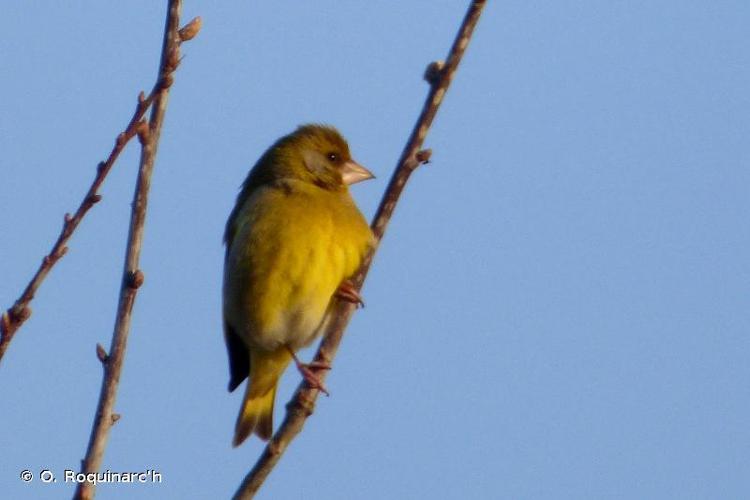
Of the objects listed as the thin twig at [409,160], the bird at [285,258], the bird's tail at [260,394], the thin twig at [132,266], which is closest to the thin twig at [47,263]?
the thin twig at [132,266]

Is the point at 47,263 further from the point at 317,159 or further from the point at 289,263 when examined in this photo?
the point at 317,159

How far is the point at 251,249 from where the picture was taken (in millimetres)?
5434

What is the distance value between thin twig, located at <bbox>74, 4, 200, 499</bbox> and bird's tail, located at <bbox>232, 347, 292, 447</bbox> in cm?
260

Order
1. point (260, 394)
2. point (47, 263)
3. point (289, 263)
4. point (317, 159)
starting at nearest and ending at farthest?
1. point (47, 263)
2. point (289, 263)
3. point (260, 394)
4. point (317, 159)

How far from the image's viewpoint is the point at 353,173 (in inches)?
235

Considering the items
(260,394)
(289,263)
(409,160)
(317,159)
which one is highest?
(409,160)

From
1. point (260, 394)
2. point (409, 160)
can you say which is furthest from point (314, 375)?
point (260, 394)

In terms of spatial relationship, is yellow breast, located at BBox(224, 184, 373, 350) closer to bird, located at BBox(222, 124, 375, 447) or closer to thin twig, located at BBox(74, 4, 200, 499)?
bird, located at BBox(222, 124, 375, 447)

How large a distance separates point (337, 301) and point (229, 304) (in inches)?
23.1

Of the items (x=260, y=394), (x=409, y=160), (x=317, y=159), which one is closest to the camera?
(x=409, y=160)

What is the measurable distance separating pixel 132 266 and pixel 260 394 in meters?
2.92

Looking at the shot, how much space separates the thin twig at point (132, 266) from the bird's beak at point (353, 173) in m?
2.83

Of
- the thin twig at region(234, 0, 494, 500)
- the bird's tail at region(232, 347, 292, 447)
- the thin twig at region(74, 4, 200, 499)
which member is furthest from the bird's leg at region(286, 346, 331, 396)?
the bird's tail at region(232, 347, 292, 447)

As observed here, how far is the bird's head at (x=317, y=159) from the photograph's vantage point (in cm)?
595
